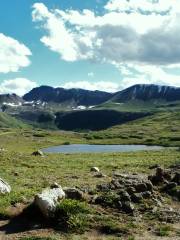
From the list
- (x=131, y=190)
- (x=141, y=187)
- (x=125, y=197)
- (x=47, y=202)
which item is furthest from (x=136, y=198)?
(x=47, y=202)

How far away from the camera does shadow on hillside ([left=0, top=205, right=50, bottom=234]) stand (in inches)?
813

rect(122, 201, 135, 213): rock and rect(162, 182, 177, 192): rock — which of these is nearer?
rect(122, 201, 135, 213): rock

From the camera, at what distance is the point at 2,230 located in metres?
20.4

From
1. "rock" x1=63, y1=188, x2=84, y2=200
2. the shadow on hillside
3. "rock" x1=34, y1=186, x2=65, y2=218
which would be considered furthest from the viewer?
"rock" x1=63, y1=188, x2=84, y2=200

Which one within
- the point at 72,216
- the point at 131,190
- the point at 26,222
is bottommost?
the point at 26,222

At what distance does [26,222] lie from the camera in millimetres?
21359

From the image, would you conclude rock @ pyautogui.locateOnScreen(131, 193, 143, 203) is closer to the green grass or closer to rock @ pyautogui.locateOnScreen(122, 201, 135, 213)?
rock @ pyautogui.locateOnScreen(122, 201, 135, 213)

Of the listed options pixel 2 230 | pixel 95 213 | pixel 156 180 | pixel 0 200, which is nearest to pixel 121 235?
pixel 95 213

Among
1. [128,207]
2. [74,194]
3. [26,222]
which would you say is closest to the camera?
[26,222]

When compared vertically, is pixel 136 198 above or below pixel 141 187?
below

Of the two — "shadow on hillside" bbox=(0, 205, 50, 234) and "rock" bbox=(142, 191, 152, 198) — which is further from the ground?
"rock" bbox=(142, 191, 152, 198)

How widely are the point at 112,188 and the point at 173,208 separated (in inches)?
137

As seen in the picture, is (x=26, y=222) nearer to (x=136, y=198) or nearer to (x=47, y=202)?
(x=47, y=202)

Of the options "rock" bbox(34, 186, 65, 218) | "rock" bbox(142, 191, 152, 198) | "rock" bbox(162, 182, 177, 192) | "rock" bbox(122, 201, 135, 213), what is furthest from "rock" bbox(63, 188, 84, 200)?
"rock" bbox(162, 182, 177, 192)
